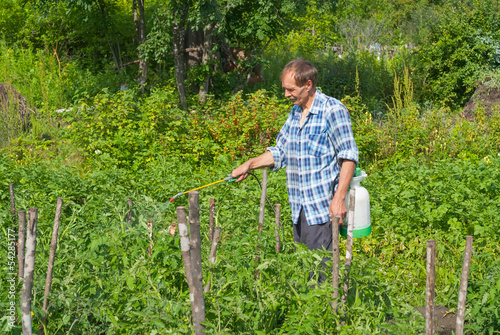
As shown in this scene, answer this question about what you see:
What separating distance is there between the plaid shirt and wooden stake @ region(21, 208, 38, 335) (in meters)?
1.41

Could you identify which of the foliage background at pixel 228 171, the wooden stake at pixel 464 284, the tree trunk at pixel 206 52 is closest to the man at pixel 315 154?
the foliage background at pixel 228 171

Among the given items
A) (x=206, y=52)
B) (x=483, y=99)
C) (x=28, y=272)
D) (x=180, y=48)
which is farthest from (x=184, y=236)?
(x=483, y=99)

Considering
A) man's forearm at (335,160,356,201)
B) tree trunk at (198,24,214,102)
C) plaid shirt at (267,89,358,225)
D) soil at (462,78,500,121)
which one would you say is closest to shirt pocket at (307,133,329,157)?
plaid shirt at (267,89,358,225)

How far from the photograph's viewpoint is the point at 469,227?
13.0ft

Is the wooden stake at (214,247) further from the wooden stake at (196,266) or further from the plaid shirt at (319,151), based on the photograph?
the plaid shirt at (319,151)

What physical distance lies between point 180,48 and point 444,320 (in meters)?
5.97

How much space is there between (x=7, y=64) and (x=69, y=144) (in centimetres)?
414

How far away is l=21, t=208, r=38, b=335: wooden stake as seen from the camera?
6.79ft

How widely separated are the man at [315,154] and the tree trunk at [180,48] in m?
4.93

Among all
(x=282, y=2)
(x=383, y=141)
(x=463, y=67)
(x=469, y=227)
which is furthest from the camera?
(x=463, y=67)

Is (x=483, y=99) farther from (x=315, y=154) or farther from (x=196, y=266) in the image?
(x=196, y=266)

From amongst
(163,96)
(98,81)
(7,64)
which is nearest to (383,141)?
(163,96)

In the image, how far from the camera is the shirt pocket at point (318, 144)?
2775 millimetres

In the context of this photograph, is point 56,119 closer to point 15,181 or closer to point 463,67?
point 15,181
